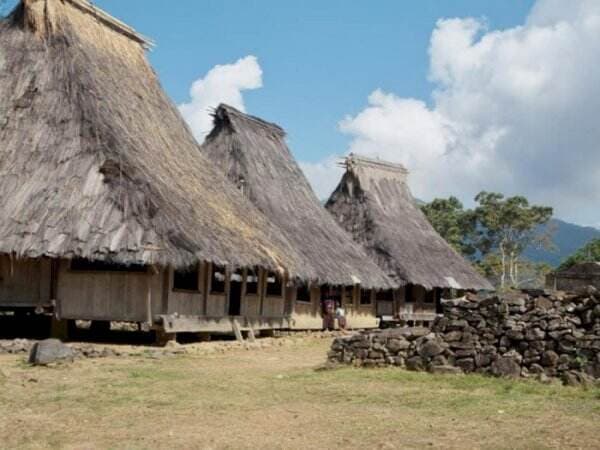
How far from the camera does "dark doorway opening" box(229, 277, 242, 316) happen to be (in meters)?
20.5

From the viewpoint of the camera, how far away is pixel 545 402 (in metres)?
9.32

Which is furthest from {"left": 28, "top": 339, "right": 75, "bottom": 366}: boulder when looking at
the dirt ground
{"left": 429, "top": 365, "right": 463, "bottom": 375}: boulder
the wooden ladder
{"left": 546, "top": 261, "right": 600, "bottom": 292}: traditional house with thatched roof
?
{"left": 546, "top": 261, "right": 600, "bottom": 292}: traditional house with thatched roof

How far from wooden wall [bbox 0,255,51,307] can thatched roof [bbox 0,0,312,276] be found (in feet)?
4.86

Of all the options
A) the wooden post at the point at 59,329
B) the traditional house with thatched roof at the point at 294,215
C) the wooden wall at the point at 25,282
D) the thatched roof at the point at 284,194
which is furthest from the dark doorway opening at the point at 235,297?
the wooden wall at the point at 25,282

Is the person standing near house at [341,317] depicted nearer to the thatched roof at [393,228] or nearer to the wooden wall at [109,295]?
the thatched roof at [393,228]

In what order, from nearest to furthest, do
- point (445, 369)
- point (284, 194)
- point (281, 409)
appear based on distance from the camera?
1. point (281, 409)
2. point (445, 369)
3. point (284, 194)

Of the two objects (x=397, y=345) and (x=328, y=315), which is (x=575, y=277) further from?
(x=397, y=345)

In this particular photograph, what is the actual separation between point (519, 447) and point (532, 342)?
4.35m

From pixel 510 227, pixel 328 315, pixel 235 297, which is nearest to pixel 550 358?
pixel 235 297

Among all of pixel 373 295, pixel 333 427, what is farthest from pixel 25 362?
pixel 373 295

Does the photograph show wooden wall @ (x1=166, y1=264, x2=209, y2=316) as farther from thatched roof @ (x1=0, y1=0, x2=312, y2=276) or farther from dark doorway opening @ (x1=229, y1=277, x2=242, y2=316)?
dark doorway opening @ (x1=229, y1=277, x2=242, y2=316)

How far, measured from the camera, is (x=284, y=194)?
83.7ft

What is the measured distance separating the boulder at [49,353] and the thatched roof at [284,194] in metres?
9.78

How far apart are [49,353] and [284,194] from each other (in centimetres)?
1372
